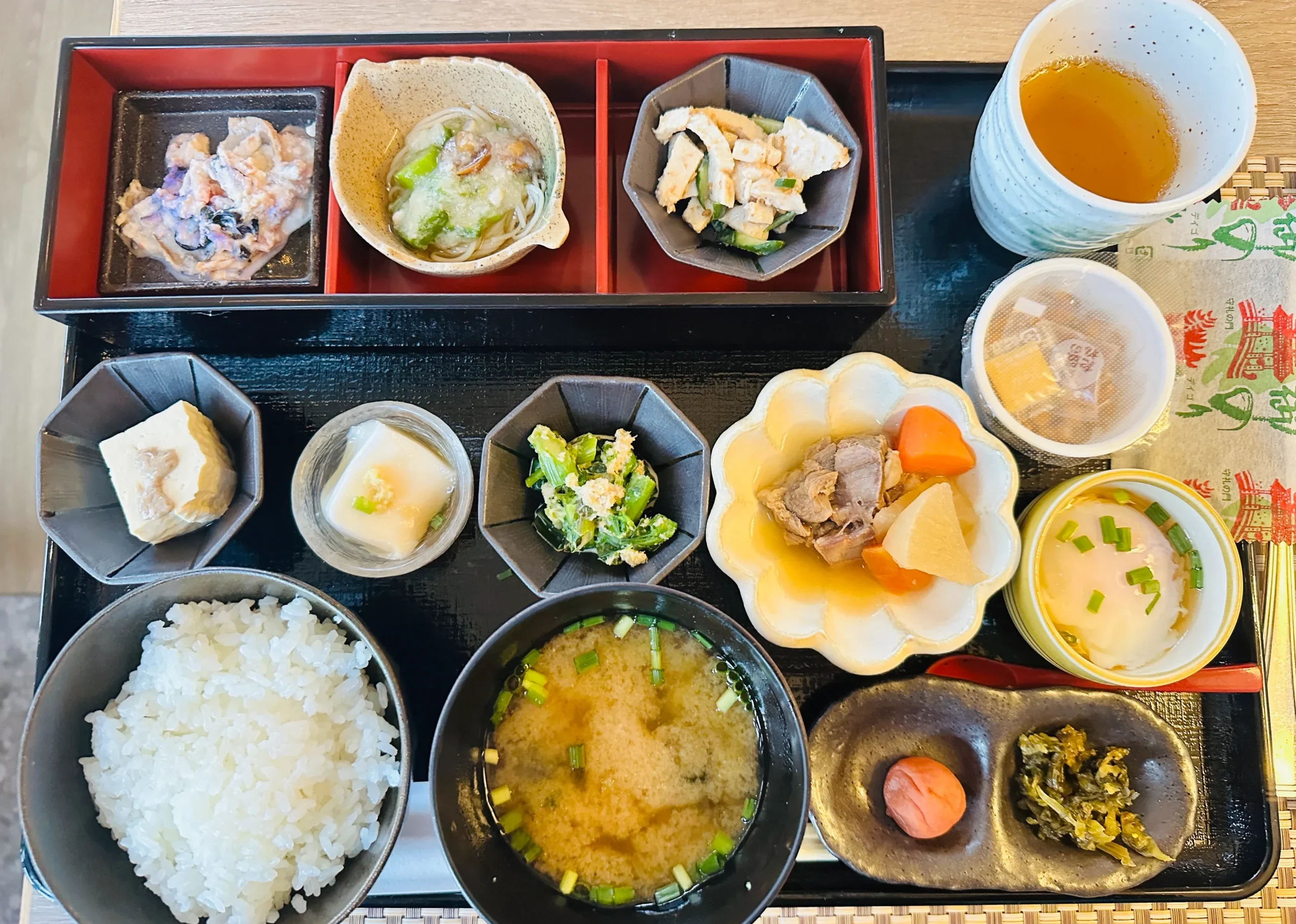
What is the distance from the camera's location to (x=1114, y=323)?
179cm

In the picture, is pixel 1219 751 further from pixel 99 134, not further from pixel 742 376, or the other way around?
pixel 99 134

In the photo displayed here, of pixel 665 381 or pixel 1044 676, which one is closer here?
pixel 1044 676

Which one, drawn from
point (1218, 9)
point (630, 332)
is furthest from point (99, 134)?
point (1218, 9)

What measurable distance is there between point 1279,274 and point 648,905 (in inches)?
82.5

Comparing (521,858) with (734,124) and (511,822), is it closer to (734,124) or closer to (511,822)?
(511,822)

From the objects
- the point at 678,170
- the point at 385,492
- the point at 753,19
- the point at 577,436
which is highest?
the point at 753,19

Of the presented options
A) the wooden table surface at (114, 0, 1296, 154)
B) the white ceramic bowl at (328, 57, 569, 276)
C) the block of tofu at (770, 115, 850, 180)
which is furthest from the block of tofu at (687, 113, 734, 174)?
the wooden table surface at (114, 0, 1296, 154)

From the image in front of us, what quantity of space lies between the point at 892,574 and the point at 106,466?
5.71ft

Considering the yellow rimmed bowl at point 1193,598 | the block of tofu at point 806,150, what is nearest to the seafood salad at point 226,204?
the block of tofu at point 806,150

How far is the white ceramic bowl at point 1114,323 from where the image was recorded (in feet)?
5.50

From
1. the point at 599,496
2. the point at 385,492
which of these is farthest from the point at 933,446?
the point at 385,492

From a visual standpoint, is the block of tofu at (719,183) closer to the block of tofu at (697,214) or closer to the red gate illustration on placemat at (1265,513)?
the block of tofu at (697,214)

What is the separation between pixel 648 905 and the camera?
1.70 m

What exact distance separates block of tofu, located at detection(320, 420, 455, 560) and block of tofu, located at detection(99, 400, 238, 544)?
0.23m
